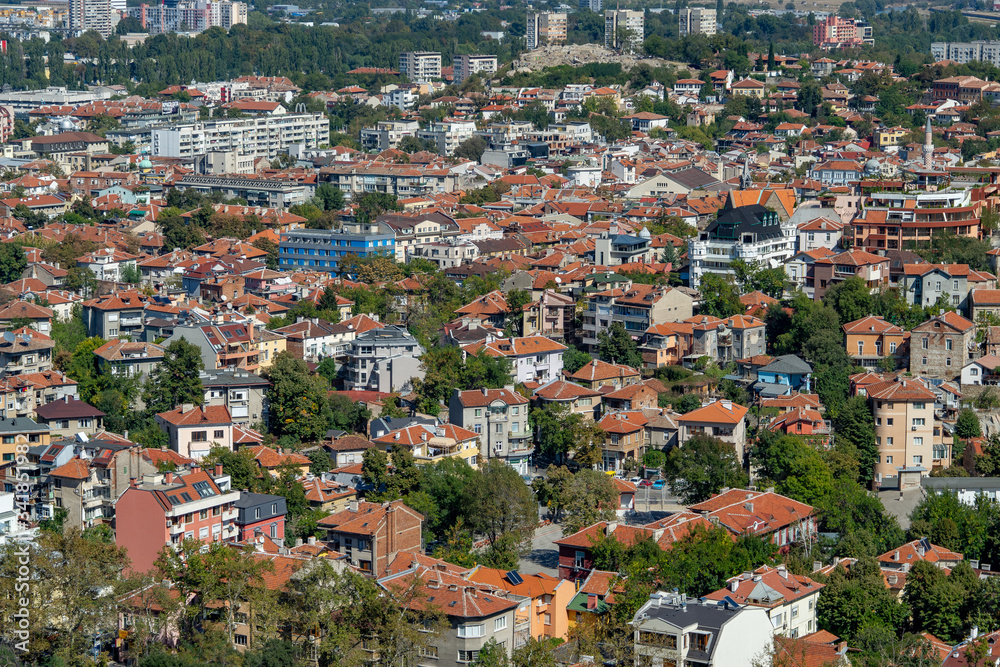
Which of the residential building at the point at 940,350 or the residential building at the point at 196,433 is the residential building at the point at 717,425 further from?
the residential building at the point at 196,433

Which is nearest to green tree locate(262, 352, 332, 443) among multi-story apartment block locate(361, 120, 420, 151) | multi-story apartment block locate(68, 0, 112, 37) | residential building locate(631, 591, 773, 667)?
residential building locate(631, 591, 773, 667)

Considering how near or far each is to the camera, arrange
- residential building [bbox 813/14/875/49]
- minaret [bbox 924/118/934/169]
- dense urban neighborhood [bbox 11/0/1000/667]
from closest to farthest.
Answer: dense urban neighborhood [bbox 11/0/1000/667], minaret [bbox 924/118/934/169], residential building [bbox 813/14/875/49]

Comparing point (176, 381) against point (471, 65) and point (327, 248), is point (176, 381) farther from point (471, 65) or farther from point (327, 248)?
point (471, 65)

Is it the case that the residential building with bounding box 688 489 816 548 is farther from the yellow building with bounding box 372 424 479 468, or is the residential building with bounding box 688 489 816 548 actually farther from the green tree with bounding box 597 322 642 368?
the green tree with bounding box 597 322 642 368

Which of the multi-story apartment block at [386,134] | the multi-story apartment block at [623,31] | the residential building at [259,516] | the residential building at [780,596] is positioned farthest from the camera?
the multi-story apartment block at [623,31]

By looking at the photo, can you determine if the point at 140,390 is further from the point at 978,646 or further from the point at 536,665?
the point at 978,646

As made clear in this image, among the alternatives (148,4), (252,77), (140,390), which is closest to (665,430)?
(140,390)

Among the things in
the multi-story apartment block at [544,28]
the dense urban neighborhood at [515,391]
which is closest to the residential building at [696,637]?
the dense urban neighborhood at [515,391]

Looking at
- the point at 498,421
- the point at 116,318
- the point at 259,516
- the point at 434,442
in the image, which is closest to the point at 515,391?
the point at 498,421
